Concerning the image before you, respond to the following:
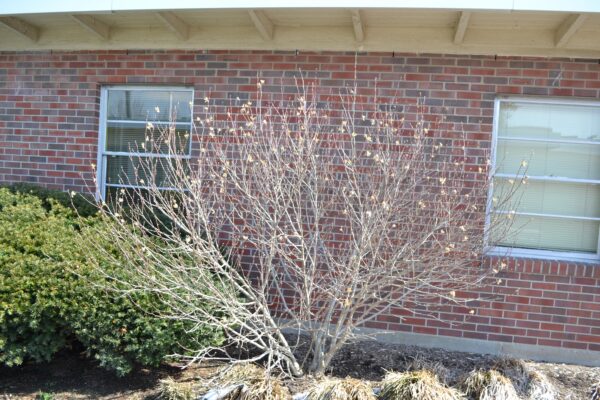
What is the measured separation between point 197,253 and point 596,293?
12.1 feet

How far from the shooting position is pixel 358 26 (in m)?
4.88

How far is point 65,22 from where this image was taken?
226 inches

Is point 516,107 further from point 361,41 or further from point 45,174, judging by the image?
point 45,174

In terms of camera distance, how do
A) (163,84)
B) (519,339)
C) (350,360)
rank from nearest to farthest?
(350,360), (519,339), (163,84)

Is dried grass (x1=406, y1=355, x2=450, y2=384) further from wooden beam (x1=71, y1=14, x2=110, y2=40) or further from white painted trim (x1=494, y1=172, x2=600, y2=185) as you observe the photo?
wooden beam (x1=71, y1=14, x2=110, y2=40)

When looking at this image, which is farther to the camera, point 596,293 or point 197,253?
point 596,293

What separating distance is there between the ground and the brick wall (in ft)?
1.05

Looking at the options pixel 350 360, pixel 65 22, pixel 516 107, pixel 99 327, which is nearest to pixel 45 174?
pixel 65 22

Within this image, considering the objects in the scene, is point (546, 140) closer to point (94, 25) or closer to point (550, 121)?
point (550, 121)

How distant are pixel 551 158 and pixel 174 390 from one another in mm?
4016

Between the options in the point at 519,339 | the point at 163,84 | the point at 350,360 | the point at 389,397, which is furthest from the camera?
the point at 163,84

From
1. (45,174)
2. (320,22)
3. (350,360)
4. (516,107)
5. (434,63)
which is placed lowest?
(350,360)

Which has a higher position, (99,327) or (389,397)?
(99,327)

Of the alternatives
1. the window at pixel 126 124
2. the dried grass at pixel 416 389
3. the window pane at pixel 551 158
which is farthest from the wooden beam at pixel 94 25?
the dried grass at pixel 416 389
